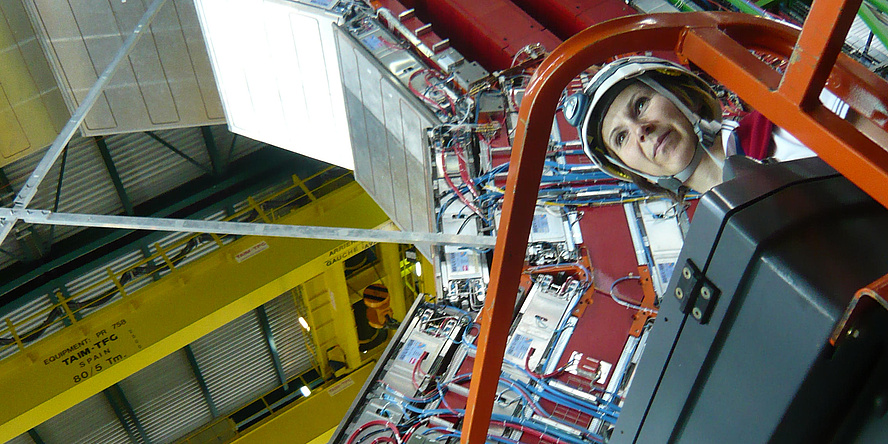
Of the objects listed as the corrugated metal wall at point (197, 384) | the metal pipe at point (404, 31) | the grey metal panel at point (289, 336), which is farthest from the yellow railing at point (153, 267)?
the metal pipe at point (404, 31)

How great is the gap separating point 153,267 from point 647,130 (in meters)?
11.6

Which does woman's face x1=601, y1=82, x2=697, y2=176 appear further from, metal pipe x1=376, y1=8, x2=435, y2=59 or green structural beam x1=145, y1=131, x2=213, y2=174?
green structural beam x1=145, y1=131, x2=213, y2=174

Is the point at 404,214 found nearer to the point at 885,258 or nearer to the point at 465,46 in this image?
the point at 465,46

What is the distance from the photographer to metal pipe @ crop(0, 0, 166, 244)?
24.5ft

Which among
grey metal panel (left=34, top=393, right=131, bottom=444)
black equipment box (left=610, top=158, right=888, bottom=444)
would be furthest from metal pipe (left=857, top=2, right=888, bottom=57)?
grey metal panel (left=34, top=393, right=131, bottom=444)

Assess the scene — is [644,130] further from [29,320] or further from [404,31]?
[29,320]

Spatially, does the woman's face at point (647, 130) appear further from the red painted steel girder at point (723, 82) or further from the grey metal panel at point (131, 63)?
the grey metal panel at point (131, 63)

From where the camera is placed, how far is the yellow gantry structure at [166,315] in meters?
11.8

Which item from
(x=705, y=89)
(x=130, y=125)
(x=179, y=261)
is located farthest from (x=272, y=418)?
(x=705, y=89)

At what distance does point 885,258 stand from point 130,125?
9.98 m

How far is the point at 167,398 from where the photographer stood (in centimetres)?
1557

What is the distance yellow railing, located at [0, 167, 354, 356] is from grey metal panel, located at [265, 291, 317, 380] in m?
1.90

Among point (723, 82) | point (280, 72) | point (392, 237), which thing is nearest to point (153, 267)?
point (280, 72)

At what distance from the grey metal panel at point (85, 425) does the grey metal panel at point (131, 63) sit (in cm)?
608
